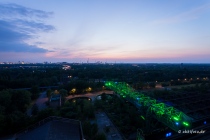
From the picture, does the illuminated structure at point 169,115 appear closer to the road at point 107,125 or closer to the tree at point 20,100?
the road at point 107,125

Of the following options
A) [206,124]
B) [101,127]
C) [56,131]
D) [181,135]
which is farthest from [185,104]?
[56,131]

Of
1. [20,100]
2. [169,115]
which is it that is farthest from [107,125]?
[20,100]

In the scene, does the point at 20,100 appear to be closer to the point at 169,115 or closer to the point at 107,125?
the point at 107,125

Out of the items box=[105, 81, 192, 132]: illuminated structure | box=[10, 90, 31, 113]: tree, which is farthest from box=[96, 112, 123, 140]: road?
box=[10, 90, 31, 113]: tree

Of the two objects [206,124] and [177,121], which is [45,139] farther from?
[206,124]

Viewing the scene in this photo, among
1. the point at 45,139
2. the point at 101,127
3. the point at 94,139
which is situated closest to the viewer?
the point at 45,139

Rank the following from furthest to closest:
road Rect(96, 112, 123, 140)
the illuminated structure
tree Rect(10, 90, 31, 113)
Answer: tree Rect(10, 90, 31, 113) < road Rect(96, 112, 123, 140) < the illuminated structure

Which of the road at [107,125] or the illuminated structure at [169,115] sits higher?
the illuminated structure at [169,115]

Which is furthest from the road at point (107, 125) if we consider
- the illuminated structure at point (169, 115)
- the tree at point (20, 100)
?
the tree at point (20, 100)

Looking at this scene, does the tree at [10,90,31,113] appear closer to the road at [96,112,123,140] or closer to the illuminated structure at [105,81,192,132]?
the road at [96,112,123,140]

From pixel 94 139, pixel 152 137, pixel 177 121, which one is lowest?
pixel 152 137

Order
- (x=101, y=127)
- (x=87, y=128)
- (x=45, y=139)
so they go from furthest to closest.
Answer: (x=101, y=127) < (x=87, y=128) < (x=45, y=139)
